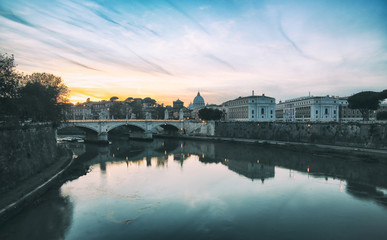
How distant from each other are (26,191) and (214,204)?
34.1 feet

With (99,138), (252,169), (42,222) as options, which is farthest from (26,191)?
(99,138)

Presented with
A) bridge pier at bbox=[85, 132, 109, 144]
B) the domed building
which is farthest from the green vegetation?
the domed building

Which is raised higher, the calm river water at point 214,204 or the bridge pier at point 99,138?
the bridge pier at point 99,138

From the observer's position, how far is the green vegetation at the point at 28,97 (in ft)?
53.0

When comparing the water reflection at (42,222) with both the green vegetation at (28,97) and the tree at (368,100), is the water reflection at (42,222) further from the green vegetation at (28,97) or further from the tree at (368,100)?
the tree at (368,100)

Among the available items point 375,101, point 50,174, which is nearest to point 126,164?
point 50,174

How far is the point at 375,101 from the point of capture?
41906 millimetres

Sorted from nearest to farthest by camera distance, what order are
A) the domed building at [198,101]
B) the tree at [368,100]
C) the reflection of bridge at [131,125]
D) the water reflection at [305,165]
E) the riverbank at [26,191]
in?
the riverbank at [26,191] < the water reflection at [305,165] < the reflection of bridge at [131,125] < the tree at [368,100] < the domed building at [198,101]

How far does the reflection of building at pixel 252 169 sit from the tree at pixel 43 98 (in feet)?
61.7

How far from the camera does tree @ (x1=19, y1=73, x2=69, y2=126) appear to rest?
2103cm

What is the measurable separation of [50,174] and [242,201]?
13443 millimetres

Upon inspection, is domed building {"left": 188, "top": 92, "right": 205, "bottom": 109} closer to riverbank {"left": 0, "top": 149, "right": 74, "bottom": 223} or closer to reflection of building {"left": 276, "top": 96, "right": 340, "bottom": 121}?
reflection of building {"left": 276, "top": 96, "right": 340, "bottom": 121}

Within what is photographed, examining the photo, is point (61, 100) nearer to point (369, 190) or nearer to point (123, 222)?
point (123, 222)

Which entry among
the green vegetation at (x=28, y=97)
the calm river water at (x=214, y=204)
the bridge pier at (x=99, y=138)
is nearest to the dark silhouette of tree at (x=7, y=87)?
the green vegetation at (x=28, y=97)
